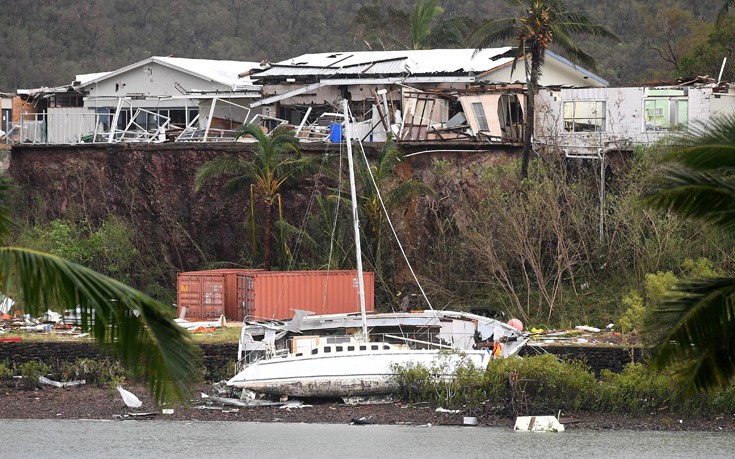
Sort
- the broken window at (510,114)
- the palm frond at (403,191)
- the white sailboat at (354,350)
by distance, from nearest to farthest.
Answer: the white sailboat at (354,350) < the palm frond at (403,191) < the broken window at (510,114)

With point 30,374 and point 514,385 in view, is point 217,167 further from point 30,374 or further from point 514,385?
point 514,385

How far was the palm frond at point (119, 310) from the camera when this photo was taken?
9.59 meters

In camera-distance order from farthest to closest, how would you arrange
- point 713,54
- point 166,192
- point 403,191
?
point 713,54 < point 166,192 < point 403,191

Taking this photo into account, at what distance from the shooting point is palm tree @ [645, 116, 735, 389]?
11.2 m

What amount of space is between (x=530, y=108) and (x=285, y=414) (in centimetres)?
1344

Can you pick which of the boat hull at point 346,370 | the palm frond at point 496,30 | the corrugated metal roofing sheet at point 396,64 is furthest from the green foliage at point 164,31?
the boat hull at point 346,370

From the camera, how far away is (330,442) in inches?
1054

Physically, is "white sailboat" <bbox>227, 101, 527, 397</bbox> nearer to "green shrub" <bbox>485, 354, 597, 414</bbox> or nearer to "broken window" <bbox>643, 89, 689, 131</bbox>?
"green shrub" <bbox>485, 354, 597, 414</bbox>

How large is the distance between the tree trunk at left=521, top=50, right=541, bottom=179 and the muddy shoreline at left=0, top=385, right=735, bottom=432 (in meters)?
11.4

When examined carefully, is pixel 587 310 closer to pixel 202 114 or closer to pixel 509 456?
pixel 509 456

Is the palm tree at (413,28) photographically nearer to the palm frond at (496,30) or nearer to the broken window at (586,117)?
the broken window at (586,117)

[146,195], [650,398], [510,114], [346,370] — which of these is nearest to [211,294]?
[146,195]

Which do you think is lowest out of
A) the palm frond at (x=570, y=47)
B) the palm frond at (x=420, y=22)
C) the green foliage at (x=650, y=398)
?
the green foliage at (x=650, y=398)

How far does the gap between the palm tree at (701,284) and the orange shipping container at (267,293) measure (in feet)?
76.9
